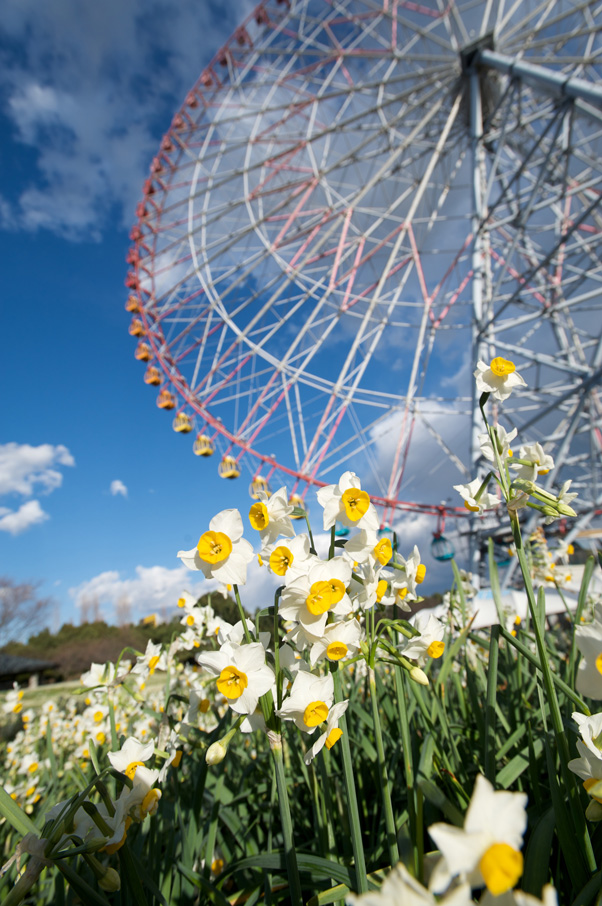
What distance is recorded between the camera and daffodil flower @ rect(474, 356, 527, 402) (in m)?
0.80

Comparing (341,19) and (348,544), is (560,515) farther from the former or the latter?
(341,19)

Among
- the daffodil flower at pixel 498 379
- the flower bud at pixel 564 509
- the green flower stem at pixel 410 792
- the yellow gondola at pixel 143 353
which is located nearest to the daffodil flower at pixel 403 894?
the green flower stem at pixel 410 792

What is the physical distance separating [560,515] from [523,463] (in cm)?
10

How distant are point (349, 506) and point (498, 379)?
1.22 feet

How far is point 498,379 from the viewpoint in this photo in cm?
82

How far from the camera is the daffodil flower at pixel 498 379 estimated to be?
0.80 metres

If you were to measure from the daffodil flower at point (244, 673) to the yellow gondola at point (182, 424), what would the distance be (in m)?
11.2

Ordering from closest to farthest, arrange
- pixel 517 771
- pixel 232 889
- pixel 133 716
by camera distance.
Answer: pixel 517 771 < pixel 232 889 < pixel 133 716

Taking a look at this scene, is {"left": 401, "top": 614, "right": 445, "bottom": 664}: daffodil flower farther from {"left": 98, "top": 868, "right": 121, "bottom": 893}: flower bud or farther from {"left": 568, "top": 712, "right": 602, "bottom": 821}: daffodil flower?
{"left": 98, "top": 868, "right": 121, "bottom": 893}: flower bud

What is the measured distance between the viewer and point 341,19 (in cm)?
1042

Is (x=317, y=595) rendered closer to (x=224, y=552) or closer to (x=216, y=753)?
(x=224, y=552)

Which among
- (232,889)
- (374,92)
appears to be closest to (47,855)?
(232,889)

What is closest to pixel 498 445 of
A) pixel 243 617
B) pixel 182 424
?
pixel 243 617

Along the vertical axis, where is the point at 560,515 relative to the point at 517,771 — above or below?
above
